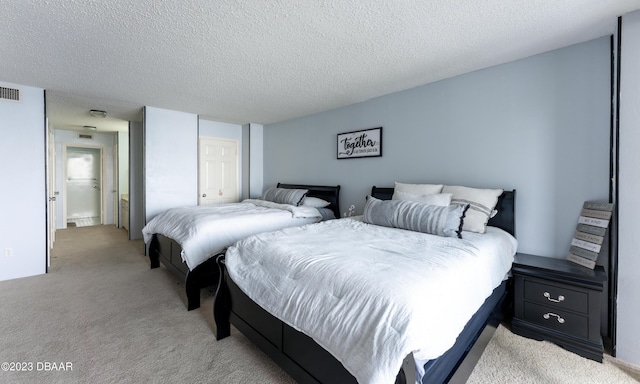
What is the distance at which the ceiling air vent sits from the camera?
10.5ft

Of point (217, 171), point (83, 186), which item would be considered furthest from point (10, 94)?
point (83, 186)

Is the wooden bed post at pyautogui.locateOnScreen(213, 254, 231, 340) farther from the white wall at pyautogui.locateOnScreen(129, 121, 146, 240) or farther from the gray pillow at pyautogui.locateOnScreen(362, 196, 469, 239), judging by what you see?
the white wall at pyautogui.locateOnScreen(129, 121, 146, 240)

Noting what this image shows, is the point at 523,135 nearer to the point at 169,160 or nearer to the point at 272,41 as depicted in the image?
the point at 272,41

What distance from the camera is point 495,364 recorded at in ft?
6.15

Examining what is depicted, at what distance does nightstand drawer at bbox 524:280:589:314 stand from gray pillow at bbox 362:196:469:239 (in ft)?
2.18

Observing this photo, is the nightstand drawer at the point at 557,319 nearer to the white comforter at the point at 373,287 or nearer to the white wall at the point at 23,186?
the white comforter at the point at 373,287

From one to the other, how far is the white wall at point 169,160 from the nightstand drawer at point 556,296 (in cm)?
470

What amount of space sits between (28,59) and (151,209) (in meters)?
2.33

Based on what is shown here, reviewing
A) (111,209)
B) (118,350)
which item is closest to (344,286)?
(118,350)

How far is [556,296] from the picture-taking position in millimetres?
2057

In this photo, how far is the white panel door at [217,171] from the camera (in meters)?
5.29

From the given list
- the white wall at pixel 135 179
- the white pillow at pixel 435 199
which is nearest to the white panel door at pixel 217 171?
the white wall at pixel 135 179

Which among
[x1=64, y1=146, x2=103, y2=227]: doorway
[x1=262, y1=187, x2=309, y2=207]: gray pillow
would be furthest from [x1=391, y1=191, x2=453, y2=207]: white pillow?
[x1=64, y1=146, x2=103, y2=227]: doorway

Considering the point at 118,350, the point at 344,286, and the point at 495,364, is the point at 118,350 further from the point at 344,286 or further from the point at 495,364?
the point at 495,364
